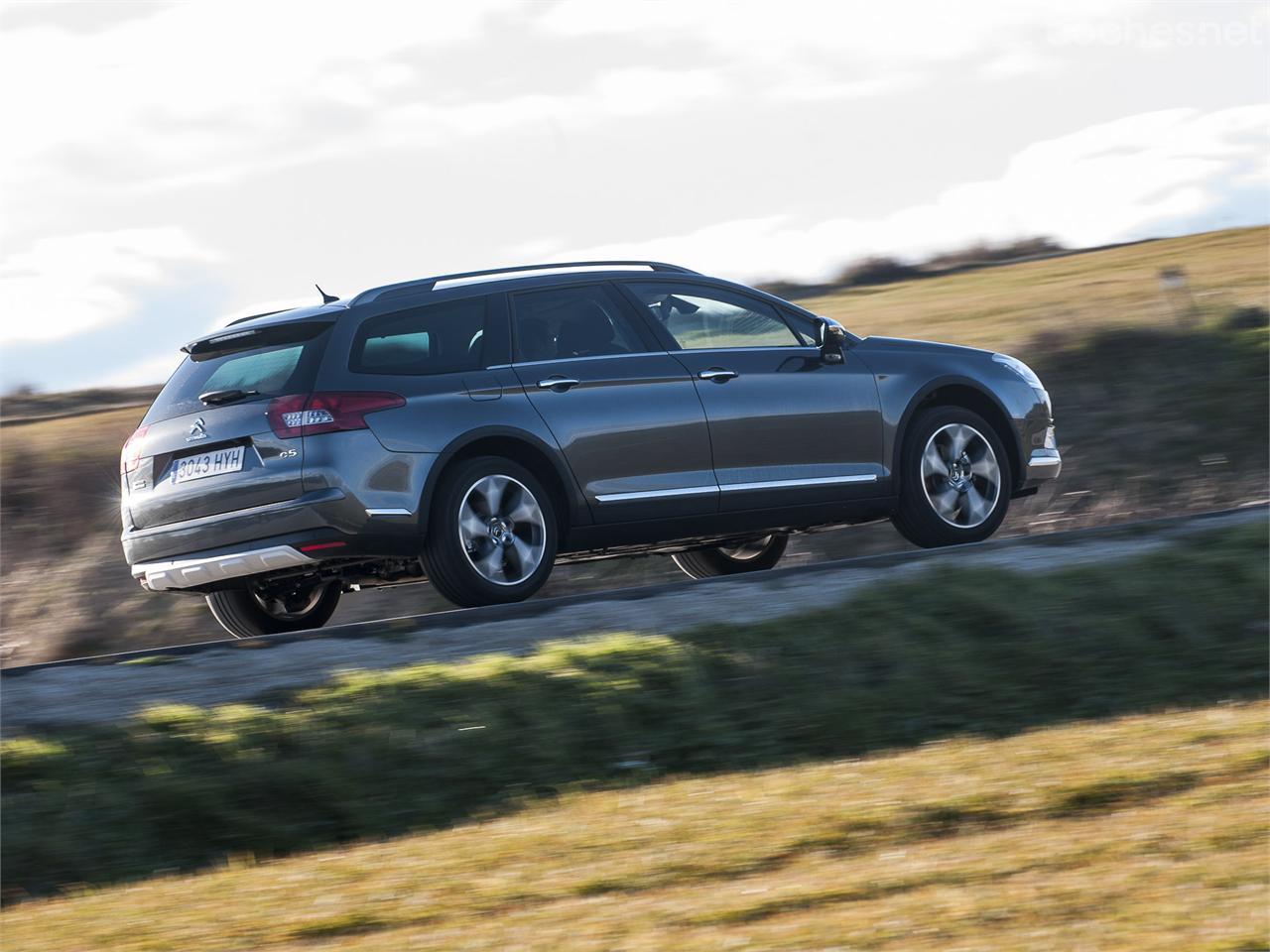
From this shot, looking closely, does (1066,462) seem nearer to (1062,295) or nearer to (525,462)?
(1062,295)

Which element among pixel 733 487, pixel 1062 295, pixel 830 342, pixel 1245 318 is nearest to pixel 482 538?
pixel 733 487

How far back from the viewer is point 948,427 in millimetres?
10766

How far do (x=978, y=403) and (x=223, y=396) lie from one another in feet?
14.6

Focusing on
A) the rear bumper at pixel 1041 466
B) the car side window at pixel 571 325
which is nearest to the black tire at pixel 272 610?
the car side window at pixel 571 325

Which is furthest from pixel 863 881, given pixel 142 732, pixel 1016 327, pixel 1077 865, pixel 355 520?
pixel 1016 327

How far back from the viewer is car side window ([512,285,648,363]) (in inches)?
370

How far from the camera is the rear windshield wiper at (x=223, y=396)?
28.9 feet

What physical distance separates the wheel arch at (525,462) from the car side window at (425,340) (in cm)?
38

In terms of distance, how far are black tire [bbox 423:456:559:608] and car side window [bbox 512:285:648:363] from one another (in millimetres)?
649

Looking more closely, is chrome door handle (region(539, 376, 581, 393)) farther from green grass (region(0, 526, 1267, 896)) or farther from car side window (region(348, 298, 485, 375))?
green grass (region(0, 526, 1267, 896))

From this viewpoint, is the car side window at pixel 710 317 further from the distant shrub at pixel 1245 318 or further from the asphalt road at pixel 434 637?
the distant shrub at pixel 1245 318

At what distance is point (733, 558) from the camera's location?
12.6 metres

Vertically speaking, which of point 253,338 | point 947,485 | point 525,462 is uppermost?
point 253,338

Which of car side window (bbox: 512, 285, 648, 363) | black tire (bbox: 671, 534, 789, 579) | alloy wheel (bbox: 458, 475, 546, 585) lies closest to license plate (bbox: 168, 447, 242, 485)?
alloy wheel (bbox: 458, 475, 546, 585)
